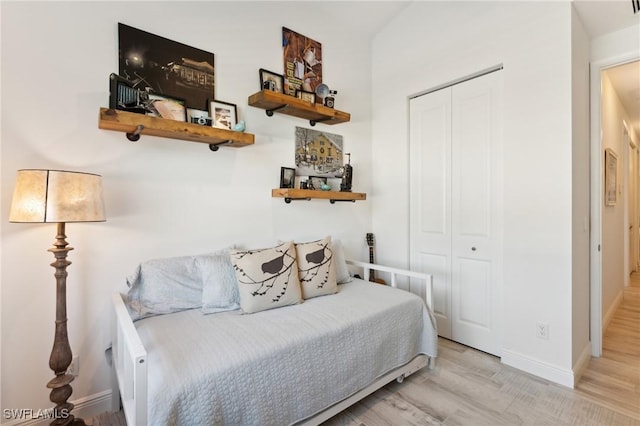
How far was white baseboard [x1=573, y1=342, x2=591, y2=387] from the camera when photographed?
79.2 inches

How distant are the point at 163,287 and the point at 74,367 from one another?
59 cm

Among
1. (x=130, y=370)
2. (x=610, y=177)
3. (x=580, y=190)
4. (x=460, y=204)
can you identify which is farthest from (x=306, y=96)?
(x=610, y=177)

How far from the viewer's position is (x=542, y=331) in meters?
2.10

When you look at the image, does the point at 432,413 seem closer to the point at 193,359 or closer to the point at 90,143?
the point at 193,359

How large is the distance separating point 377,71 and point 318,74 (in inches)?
29.1

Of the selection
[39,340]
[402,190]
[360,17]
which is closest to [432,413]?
[402,190]

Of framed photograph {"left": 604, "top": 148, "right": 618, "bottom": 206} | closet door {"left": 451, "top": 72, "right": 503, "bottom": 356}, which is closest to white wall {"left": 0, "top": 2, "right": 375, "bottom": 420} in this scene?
closet door {"left": 451, "top": 72, "right": 503, "bottom": 356}

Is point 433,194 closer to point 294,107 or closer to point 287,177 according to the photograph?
point 287,177

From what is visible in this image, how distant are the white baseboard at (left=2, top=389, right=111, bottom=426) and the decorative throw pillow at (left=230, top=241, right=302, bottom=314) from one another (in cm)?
90

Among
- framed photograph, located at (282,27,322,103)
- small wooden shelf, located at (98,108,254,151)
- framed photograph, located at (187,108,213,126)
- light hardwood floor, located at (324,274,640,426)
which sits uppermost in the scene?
framed photograph, located at (282,27,322,103)

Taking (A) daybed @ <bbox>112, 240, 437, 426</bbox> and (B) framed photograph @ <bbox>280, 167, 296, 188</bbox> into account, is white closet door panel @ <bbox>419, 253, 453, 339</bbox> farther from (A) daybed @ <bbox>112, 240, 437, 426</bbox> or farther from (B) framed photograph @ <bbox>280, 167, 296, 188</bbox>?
(B) framed photograph @ <bbox>280, 167, 296, 188</bbox>

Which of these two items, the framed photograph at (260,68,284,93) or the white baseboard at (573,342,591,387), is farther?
the framed photograph at (260,68,284,93)

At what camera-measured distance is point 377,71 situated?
10.5 ft

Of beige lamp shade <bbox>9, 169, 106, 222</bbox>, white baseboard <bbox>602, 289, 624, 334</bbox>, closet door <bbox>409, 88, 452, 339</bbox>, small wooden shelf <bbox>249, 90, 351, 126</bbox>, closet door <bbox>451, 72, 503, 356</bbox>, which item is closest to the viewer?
beige lamp shade <bbox>9, 169, 106, 222</bbox>
